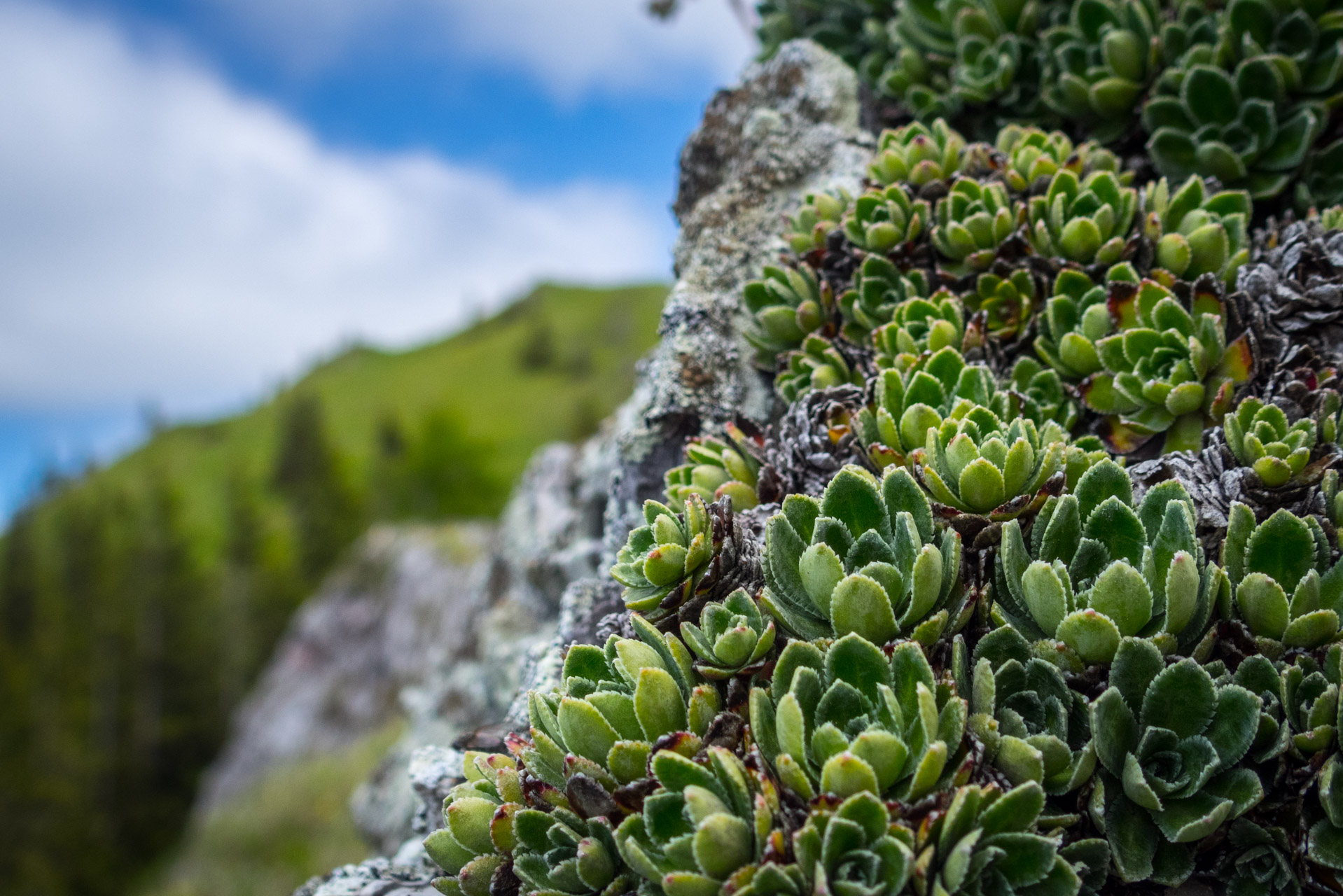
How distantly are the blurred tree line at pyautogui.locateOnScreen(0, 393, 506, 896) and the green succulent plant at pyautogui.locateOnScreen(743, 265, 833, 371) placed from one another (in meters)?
36.1

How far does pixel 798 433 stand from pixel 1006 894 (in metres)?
1.70

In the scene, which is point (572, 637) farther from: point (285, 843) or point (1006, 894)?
point (285, 843)

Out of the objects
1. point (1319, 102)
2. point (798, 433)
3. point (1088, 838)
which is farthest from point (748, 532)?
point (1319, 102)

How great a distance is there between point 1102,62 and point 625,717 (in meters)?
4.22

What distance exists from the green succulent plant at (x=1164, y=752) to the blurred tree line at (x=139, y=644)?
122ft

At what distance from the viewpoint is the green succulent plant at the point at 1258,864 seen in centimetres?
190

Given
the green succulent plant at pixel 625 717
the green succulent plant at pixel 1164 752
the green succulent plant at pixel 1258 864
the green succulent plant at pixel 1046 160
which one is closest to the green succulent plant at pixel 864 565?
the green succulent plant at pixel 625 717

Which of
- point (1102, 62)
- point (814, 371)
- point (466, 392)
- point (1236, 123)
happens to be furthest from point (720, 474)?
point (466, 392)

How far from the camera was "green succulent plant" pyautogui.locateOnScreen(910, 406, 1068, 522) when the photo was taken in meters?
2.22

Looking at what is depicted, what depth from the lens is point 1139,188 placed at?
4.04 m

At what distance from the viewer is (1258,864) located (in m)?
1.96

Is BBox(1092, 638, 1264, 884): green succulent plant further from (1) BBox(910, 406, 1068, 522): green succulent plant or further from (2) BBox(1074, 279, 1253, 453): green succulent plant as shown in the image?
(2) BBox(1074, 279, 1253, 453): green succulent plant

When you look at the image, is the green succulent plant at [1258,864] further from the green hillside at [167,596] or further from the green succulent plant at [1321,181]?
the green hillside at [167,596]

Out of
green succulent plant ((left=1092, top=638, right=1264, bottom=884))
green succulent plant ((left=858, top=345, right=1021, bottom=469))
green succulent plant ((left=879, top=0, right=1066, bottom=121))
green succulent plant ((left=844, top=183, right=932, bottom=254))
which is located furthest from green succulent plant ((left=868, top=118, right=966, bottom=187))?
green succulent plant ((left=1092, top=638, right=1264, bottom=884))
